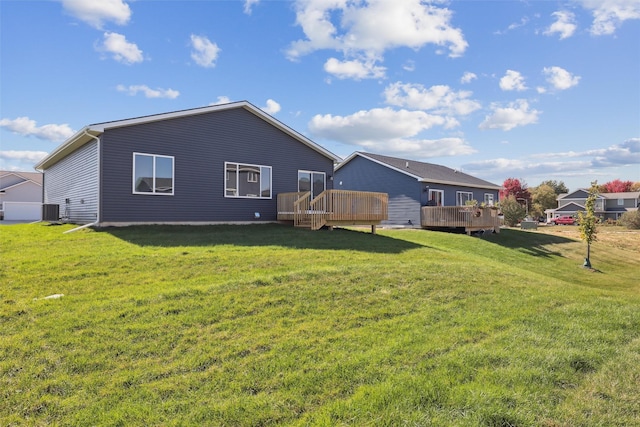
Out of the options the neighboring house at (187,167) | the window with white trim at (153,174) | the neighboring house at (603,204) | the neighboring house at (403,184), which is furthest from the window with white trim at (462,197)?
the neighboring house at (603,204)

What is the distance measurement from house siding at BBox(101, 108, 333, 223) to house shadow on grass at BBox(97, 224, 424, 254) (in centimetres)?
79

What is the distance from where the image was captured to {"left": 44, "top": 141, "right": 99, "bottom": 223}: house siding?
13.2 meters

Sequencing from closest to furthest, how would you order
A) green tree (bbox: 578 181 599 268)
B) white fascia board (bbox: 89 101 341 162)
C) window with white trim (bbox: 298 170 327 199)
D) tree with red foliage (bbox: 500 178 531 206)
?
white fascia board (bbox: 89 101 341 162)
green tree (bbox: 578 181 599 268)
window with white trim (bbox: 298 170 327 199)
tree with red foliage (bbox: 500 178 531 206)

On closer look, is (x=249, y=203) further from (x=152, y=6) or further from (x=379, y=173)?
(x=379, y=173)

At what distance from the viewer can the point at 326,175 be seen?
1811 centimetres

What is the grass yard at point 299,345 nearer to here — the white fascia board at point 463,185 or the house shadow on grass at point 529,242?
the house shadow on grass at point 529,242

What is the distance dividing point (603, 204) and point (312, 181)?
61.1m

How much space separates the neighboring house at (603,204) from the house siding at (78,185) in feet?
204

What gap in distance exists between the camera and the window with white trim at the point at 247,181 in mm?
15180

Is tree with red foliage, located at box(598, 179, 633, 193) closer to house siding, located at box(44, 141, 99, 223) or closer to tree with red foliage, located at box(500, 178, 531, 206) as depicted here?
tree with red foliage, located at box(500, 178, 531, 206)

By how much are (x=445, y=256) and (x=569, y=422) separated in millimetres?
8166

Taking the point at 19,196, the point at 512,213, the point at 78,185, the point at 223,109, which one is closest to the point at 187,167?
the point at 223,109

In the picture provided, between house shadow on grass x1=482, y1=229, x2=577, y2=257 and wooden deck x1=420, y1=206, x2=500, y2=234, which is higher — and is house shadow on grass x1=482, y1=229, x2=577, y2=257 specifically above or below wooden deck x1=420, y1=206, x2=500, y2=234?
below

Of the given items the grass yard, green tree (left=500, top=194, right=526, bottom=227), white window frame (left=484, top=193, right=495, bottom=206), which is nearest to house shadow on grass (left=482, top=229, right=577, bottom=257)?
white window frame (left=484, top=193, right=495, bottom=206)
